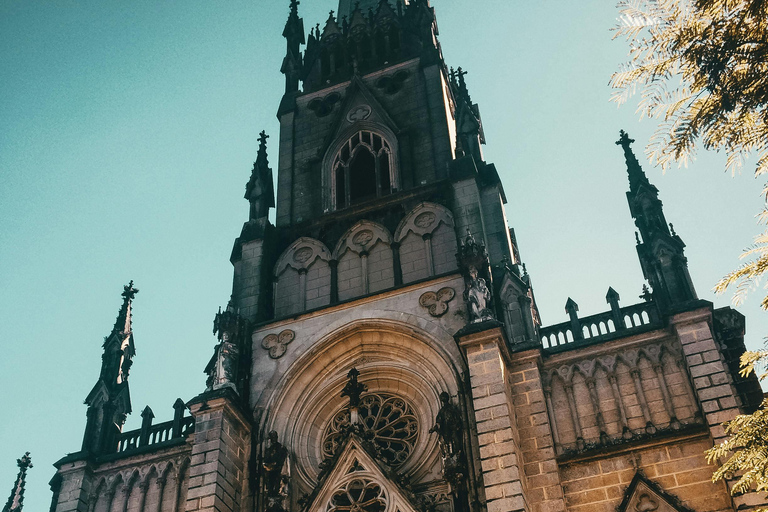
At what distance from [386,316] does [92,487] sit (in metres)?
8.05

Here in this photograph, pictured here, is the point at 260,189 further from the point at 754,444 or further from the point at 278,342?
the point at 754,444

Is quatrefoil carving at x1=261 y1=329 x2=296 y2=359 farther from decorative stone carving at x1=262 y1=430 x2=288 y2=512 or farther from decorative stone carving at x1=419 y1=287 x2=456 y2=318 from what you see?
decorative stone carving at x1=419 y1=287 x2=456 y2=318

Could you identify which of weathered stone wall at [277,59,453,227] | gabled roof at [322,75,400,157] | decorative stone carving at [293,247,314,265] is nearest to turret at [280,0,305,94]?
weathered stone wall at [277,59,453,227]

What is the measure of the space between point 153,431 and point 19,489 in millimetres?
4012

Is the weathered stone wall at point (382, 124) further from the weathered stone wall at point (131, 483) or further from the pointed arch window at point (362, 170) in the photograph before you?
the weathered stone wall at point (131, 483)

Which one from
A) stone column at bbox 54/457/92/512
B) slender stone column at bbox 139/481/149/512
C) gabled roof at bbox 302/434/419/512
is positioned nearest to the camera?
gabled roof at bbox 302/434/419/512

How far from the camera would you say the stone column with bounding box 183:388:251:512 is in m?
17.7

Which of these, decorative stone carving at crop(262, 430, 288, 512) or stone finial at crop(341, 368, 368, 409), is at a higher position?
stone finial at crop(341, 368, 368, 409)

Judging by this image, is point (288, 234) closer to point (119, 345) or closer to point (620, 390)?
point (119, 345)

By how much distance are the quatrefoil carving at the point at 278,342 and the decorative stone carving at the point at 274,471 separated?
247 centimetres

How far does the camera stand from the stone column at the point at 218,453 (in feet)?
57.9

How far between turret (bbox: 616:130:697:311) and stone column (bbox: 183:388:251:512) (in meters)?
9.71

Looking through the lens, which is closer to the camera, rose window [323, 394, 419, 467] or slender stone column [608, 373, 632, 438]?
slender stone column [608, 373, 632, 438]

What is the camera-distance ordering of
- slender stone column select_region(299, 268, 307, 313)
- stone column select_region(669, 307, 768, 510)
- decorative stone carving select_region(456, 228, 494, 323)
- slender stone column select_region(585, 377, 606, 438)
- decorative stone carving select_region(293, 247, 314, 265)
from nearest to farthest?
stone column select_region(669, 307, 768, 510)
slender stone column select_region(585, 377, 606, 438)
decorative stone carving select_region(456, 228, 494, 323)
slender stone column select_region(299, 268, 307, 313)
decorative stone carving select_region(293, 247, 314, 265)
